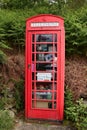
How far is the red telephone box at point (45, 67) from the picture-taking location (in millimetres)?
6668

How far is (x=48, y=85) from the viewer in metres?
6.79

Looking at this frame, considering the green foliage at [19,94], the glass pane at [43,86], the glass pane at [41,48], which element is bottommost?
the green foliage at [19,94]

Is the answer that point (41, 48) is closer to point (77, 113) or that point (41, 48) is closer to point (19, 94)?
point (19, 94)

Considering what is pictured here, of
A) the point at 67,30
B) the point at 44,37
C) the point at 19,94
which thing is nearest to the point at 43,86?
the point at 19,94

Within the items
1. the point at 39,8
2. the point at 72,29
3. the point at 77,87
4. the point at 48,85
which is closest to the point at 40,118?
the point at 48,85

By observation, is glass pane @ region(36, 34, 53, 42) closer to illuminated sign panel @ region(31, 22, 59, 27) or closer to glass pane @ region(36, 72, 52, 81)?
illuminated sign panel @ region(31, 22, 59, 27)

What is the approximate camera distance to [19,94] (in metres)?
7.26

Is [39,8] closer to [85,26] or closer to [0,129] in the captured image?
[85,26]

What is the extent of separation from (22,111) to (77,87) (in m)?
1.40

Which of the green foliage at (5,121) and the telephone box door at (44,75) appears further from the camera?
the telephone box door at (44,75)

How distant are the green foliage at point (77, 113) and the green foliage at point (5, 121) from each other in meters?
1.19

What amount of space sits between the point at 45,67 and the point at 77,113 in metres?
1.20

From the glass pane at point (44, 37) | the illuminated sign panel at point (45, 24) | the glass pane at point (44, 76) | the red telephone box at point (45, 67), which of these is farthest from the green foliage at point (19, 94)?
the illuminated sign panel at point (45, 24)

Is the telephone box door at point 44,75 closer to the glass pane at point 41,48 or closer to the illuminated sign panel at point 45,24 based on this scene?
the glass pane at point 41,48
